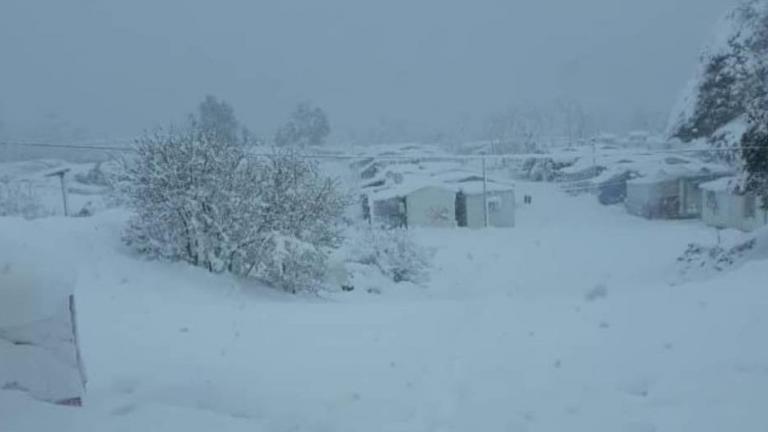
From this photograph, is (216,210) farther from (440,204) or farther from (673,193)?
(673,193)

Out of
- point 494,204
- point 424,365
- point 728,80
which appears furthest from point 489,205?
point 424,365

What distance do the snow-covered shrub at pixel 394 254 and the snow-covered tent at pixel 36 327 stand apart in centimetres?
1830

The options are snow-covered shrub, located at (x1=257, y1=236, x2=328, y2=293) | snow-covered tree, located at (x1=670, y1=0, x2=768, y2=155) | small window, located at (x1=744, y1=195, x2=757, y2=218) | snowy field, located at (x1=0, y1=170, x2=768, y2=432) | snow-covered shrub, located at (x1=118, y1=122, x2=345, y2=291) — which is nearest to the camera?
snowy field, located at (x1=0, y1=170, x2=768, y2=432)

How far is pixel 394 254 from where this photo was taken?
22.1 meters

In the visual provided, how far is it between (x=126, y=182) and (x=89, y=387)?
33.3 feet

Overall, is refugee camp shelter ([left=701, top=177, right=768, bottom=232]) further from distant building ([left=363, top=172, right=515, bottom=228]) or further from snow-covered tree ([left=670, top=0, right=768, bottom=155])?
snow-covered tree ([left=670, top=0, right=768, bottom=155])

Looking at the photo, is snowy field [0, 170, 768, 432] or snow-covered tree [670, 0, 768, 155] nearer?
snowy field [0, 170, 768, 432]

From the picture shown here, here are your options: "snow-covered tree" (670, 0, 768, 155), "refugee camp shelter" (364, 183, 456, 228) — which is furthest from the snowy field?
"refugee camp shelter" (364, 183, 456, 228)

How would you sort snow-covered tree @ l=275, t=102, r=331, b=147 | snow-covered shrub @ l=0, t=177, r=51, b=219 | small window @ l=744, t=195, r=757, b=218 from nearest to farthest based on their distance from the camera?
snow-covered shrub @ l=0, t=177, r=51, b=219 < small window @ l=744, t=195, r=757, b=218 < snow-covered tree @ l=275, t=102, r=331, b=147

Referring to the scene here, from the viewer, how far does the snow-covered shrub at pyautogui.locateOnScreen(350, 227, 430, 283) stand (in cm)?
2181

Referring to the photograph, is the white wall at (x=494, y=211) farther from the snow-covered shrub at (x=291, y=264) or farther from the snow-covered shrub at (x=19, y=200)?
the snow-covered shrub at (x=291, y=264)

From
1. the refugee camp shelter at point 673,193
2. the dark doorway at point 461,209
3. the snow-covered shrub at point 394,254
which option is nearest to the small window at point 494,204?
the dark doorway at point 461,209

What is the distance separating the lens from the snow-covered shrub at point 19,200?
27141 millimetres

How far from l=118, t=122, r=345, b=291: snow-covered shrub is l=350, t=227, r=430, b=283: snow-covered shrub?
6.96 metres
